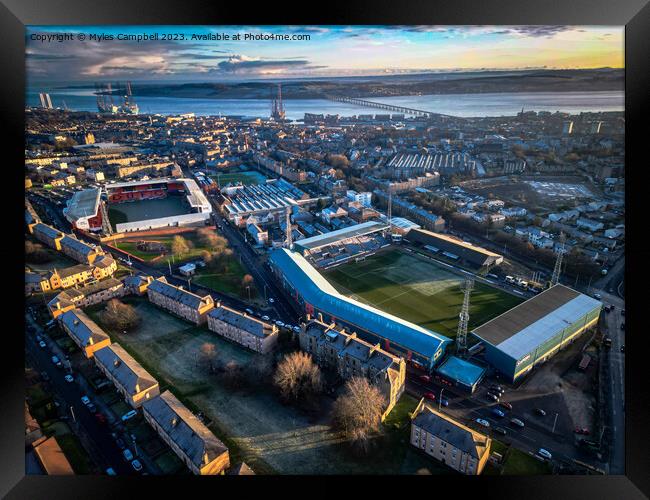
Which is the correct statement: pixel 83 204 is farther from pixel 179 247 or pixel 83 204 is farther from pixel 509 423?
pixel 509 423

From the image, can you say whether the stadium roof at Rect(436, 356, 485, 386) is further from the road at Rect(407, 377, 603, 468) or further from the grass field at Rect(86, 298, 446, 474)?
the grass field at Rect(86, 298, 446, 474)

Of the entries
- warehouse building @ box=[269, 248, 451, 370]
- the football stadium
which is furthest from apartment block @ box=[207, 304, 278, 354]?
the football stadium

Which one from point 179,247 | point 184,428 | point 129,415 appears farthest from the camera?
point 179,247

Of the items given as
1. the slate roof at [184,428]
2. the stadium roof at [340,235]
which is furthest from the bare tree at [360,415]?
the stadium roof at [340,235]

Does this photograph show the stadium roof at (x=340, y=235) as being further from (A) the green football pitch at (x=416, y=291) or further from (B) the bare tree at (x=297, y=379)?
(B) the bare tree at (x=297, y=379)

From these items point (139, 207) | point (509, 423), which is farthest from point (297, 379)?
point (139, 207)

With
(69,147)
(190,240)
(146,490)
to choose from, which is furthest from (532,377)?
(69,147)

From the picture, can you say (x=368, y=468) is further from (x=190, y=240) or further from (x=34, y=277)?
(x=190, y=240)
